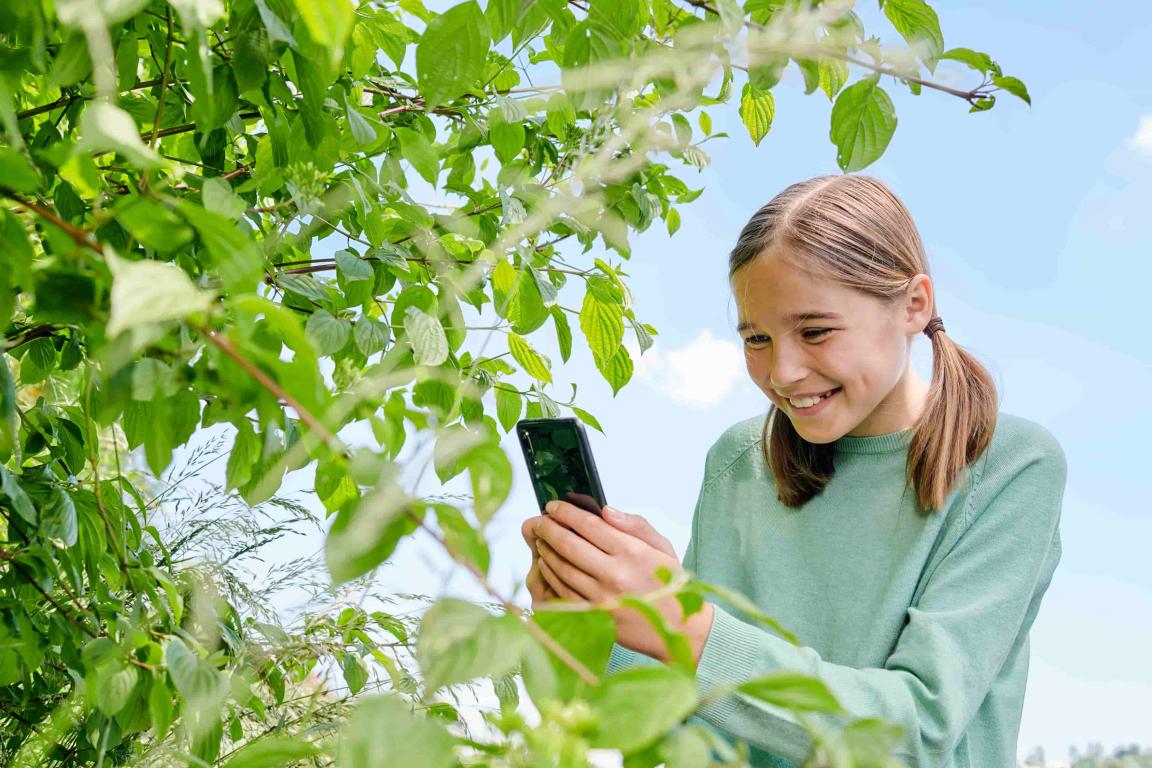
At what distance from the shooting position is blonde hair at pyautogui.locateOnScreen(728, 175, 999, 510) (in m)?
1.05

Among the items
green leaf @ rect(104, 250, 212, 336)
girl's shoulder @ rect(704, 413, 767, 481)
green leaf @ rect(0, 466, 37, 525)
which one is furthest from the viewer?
girl's shoulder @ rect(704, 413, 767, 481)

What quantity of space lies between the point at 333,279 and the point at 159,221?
2.26 ft

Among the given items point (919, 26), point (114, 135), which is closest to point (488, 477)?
point (114, 135)

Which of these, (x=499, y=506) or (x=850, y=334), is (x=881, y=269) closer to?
(x=850, y=334)

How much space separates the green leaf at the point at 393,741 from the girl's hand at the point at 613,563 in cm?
44

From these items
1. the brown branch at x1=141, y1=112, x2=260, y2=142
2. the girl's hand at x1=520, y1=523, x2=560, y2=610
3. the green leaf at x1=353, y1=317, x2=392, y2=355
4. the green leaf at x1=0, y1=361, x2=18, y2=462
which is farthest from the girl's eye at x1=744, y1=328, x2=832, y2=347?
the green leaf at x1=0, y1=361, x2=18, y2=462

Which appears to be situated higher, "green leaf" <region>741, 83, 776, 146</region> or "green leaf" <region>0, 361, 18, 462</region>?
"green leaf" <region>741, 83, 776, 146</region>

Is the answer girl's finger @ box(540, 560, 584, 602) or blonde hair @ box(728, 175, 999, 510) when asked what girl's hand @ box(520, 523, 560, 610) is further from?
blonde hair @ box(728, 175, 999, 510)

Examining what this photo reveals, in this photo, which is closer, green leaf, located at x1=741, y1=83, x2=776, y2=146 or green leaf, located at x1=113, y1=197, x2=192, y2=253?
green leaf, located at x1=113, y1=197, x2=192, y2=253

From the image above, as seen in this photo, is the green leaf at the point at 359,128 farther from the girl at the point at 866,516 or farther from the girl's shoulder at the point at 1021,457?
the girl's shoulder at the point at 1021,457

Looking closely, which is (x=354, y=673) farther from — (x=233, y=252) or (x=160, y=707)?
(x=233, y=252)

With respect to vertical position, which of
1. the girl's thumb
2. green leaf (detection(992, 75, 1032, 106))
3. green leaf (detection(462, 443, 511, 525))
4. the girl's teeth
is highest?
green leaf (detection(992, 75, 1032, 106))

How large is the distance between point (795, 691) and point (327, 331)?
0.57 metres

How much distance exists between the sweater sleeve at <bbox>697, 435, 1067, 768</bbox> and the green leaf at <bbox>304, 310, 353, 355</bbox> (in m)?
0.33
